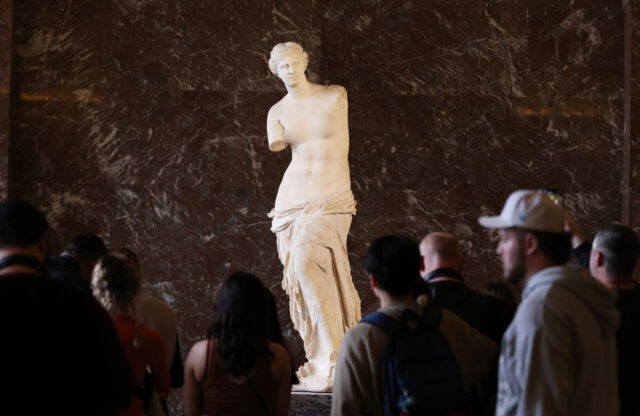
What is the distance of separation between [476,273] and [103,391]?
607cm

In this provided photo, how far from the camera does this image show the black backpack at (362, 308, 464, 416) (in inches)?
121

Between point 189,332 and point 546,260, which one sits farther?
point 189,332

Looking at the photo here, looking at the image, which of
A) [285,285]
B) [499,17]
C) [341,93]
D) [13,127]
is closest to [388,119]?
[499,17]

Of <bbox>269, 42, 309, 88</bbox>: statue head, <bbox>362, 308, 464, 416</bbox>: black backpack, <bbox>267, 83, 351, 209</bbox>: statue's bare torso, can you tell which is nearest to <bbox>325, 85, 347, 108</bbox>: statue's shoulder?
<bbox>267, 83, 351, 209</bbox>: statue's bare torso

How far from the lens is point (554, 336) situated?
105 inches

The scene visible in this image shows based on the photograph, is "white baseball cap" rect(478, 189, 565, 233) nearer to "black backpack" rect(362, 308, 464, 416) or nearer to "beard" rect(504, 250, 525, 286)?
"beard" rect(504, 250, 525, 286)

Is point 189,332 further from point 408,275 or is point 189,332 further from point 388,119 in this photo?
point 408,275

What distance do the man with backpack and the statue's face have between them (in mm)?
3489

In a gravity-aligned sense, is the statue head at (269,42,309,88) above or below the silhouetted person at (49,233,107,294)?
above

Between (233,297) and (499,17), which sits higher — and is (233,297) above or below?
below

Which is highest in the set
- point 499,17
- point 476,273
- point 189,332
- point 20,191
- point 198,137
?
point 499,17

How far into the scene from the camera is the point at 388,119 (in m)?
8.41

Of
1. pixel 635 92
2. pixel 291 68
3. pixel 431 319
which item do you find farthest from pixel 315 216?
pixel 635 92

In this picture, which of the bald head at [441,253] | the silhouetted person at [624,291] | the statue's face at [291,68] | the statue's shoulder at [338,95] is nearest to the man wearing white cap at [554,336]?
the silhouetted person at [624,291]
